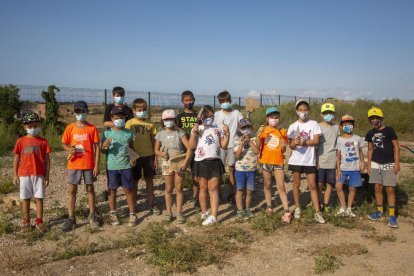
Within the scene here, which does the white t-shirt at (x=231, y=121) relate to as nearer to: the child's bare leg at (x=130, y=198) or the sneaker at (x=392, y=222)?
the child's bare leg at (x=130, y=198)

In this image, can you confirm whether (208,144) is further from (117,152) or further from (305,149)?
(305,149)

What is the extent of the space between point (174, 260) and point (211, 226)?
1203mm

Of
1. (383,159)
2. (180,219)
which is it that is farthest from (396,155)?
(180,219)

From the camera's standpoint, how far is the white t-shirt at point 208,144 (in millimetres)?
4688

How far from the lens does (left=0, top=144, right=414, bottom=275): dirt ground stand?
3.49m

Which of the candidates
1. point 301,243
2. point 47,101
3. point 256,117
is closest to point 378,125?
point 301,243

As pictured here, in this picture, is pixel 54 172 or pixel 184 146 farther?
pixel 54 172

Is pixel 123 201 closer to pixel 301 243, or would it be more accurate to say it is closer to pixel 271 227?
pixel 271 227

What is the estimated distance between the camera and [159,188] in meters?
6.79

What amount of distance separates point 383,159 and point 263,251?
2.31 metres

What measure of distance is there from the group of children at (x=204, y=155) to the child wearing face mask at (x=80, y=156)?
13mm

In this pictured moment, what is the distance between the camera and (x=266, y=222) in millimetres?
4617

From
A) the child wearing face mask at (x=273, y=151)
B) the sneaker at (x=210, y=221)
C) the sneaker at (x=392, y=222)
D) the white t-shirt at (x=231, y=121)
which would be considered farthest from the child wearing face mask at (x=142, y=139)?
the sneaker at (x=392, y=222)

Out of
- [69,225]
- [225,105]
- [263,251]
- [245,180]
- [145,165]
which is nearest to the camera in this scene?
[263,251]
